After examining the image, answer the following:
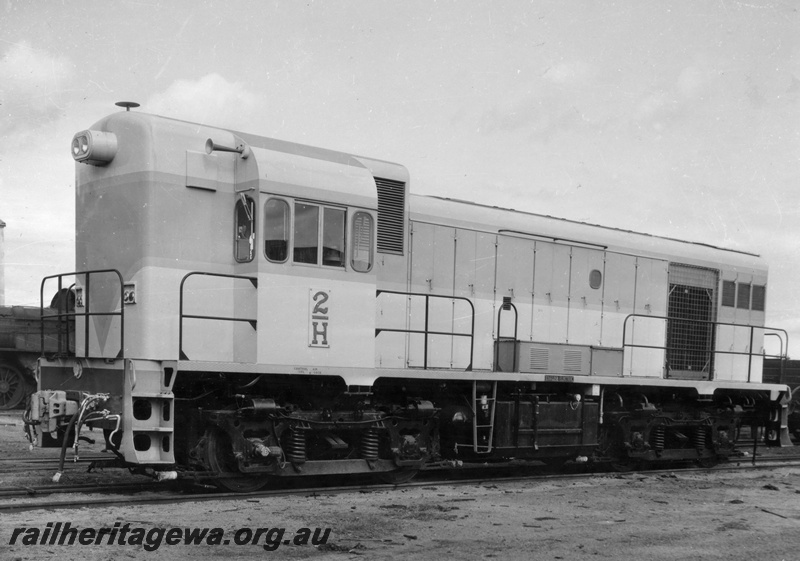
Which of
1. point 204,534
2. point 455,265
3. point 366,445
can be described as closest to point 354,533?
point 204,534

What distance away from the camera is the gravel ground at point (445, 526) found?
7340mm

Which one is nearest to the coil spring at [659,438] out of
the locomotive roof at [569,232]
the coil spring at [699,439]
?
the coil spring at [699,439]

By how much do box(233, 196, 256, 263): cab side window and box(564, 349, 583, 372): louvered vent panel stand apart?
5666 millimetres

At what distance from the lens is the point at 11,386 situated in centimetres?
2527

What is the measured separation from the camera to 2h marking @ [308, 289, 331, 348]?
34.5ft

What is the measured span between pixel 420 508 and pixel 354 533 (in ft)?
5.61

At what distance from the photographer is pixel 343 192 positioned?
10.8 meters

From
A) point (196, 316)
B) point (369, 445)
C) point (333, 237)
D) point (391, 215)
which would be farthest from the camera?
point (391, 215)

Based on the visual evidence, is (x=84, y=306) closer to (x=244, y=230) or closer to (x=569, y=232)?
(x=244, y=230)

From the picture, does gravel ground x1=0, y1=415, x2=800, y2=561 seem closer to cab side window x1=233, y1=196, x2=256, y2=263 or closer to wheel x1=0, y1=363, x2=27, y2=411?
cab side window x1=233, y1=196, x2=256, y2=263

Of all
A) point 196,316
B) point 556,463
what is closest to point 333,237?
point 196,316

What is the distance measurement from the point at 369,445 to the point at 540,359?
3.31m

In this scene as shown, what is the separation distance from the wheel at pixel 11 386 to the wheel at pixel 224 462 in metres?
17.3

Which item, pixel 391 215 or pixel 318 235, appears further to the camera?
pixel 391 215
